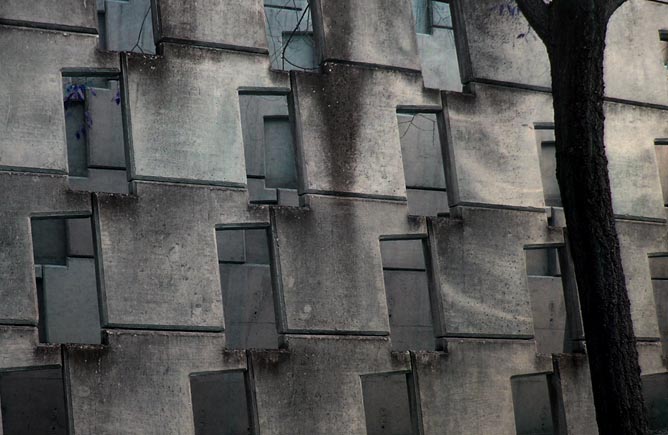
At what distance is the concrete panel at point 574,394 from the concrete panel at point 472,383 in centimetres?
19

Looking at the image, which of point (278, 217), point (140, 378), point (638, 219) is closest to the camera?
point (140, 378)

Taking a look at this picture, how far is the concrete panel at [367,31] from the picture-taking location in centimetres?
1013

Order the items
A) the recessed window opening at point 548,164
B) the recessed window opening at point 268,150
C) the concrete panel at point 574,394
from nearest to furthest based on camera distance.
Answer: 1. the concrete panel at point 574,394
2. the recessed window opening at point 268,150
3. the recessed window opening at point 548,164

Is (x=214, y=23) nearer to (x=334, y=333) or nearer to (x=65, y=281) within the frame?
(x=334, y=333)

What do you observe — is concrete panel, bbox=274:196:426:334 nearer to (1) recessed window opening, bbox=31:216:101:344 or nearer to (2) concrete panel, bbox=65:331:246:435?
(2) concrete panel, bbox=65:331:246:435

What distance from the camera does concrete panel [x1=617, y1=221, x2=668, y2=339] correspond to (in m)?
11.1

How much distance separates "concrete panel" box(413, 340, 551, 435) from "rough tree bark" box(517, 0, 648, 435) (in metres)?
1.68

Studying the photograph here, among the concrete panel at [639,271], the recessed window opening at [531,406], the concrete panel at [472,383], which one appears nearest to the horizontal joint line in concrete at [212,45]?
the concrete panel at [472,383]

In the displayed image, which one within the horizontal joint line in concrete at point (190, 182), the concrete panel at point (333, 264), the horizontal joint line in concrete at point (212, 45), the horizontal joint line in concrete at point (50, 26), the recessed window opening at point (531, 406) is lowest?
the recessed window opening at point (531, 406)

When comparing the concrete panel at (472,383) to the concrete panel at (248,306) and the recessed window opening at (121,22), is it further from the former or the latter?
the recessed window opening at (121,22)

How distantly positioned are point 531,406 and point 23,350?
6.13 m

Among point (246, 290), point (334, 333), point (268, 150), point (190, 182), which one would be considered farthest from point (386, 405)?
point (190, 182)

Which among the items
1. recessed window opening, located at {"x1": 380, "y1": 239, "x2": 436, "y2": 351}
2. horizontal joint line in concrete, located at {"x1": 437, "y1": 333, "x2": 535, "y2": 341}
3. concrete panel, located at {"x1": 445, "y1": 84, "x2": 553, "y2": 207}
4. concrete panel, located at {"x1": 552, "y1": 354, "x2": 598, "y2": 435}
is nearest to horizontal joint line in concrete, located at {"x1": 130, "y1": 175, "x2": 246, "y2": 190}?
concrete panel, located at {"x1": 445, "y1": 84, "x2": 553, "y2": 207}

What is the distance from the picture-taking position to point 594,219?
8.48 m
